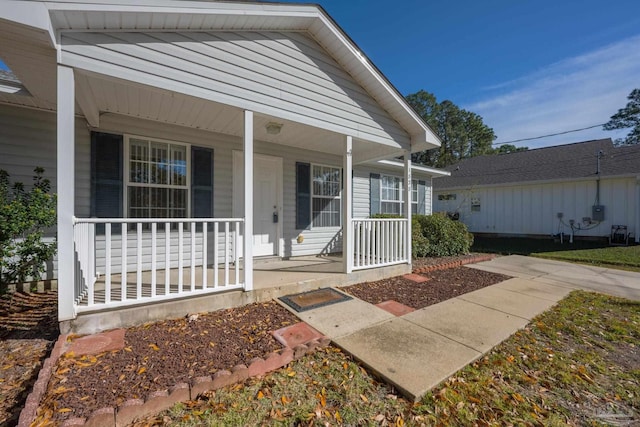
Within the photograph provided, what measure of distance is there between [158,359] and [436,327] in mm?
2929

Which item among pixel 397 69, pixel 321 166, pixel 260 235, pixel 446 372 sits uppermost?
pixel 397 69

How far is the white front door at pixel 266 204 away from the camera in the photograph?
5719 mm

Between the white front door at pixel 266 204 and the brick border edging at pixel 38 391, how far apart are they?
346 centimetres

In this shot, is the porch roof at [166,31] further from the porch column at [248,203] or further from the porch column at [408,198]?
the porch column at [408,198]

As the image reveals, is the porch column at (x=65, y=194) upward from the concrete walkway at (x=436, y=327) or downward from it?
upward

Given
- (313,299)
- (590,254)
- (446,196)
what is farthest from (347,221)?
(446,196)

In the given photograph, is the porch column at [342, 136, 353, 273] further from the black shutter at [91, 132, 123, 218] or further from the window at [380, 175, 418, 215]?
the window at [380, 175, 418, 215]

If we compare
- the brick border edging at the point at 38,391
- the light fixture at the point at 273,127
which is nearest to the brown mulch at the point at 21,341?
the brick border edging at the point at 38,391

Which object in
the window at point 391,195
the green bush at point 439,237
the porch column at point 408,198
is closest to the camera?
the porch column at point 408,198

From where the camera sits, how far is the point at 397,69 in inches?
718

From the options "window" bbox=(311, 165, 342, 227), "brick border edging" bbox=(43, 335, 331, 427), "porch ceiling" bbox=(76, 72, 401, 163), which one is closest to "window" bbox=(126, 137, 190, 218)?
"porch ceiling" bbox=(76, 72, 401, 163)

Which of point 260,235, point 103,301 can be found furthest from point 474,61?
point 103,301

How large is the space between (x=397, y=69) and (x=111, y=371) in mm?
20878

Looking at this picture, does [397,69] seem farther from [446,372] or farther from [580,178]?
[446,372]
